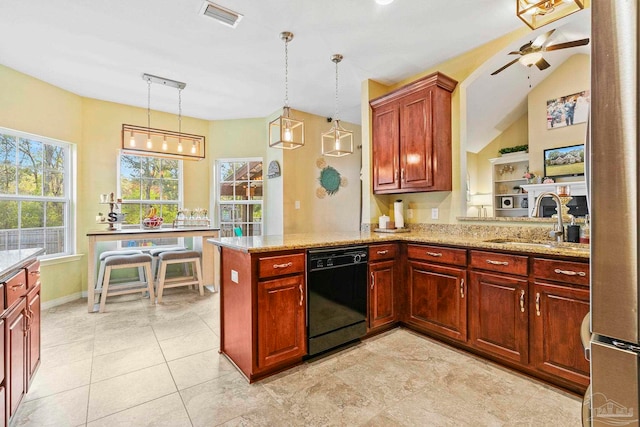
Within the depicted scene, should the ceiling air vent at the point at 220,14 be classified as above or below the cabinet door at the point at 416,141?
above

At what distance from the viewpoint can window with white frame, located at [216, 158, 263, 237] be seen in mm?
5133

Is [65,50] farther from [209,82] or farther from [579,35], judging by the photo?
[579,35]

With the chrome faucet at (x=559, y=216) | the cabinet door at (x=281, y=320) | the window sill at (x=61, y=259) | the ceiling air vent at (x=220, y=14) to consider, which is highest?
the ceiling air vent at (x=220, y=14)

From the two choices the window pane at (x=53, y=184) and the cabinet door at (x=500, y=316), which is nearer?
the cabinet door at (x=500, y=316)

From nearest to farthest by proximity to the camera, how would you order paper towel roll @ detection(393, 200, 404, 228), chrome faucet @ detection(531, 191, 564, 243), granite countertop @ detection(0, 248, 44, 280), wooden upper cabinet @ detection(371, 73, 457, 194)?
granite countertop @ detection(0, 248, 44, 280)
chrome faucet @ detection(531, 191, 564, 243)
wooden upper cabinet @ detection(371, 73, 457, 194)
paper towel roll @ detection(393, 200, 404, 228)

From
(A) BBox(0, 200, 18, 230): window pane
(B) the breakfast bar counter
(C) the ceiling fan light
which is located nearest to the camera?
(C) the ceiling fan light

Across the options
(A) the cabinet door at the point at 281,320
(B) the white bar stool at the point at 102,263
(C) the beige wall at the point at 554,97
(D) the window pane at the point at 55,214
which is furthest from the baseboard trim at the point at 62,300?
(C) the beige wall at the point at 554,97

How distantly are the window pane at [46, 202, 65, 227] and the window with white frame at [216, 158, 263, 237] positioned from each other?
205 centimetres

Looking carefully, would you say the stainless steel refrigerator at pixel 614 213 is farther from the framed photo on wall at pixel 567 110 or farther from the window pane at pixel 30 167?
the framed photo on wall at pixel 567 110

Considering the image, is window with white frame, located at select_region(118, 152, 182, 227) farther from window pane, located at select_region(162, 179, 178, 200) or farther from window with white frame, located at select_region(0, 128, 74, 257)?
window with white frame, located at select_region(0, 128, 74, 257)

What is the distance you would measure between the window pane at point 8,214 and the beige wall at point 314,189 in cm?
316

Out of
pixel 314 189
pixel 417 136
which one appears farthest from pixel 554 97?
pixel 314 189

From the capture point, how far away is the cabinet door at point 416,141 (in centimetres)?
302

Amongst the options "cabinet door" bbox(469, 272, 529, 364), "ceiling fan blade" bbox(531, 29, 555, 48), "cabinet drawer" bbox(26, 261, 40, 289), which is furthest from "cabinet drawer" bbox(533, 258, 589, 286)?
"cabinet drawer" bbox(26, 261, 40, 289)
